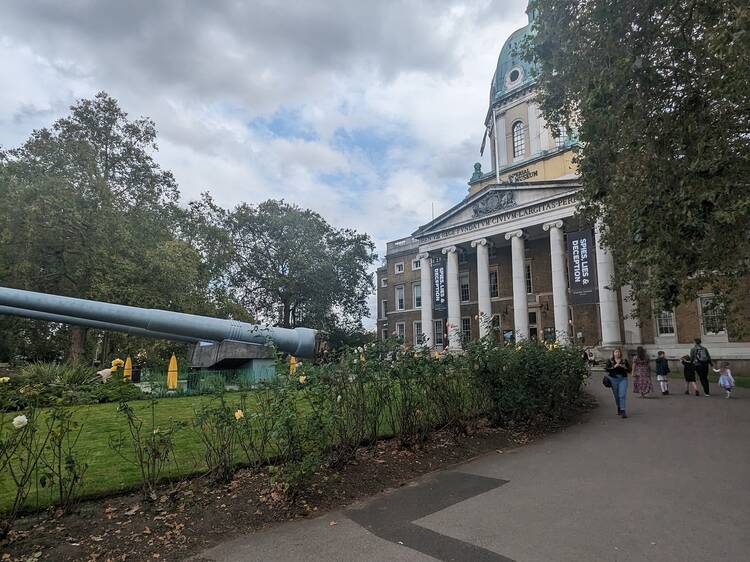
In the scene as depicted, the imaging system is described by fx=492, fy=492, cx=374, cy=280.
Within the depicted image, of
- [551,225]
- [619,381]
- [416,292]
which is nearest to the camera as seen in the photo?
[619,381]

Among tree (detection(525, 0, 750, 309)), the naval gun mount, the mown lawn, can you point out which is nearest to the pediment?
tree (detection(525, 0, 750, 309))

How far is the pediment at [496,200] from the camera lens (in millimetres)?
34875

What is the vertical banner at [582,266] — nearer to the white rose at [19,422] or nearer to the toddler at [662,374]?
the toddler at [662,374]

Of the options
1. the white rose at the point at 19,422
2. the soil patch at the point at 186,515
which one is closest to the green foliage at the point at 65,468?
the soil patch at the point at 186,515

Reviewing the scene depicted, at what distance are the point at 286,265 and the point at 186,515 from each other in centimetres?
3752

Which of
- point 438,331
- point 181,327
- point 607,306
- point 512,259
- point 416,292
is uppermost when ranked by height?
point 512,259

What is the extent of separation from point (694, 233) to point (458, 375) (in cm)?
450

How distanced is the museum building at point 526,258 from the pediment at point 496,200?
8 cm

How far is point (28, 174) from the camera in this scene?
21266 millimetres

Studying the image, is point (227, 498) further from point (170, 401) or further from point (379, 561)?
point (170, 401)

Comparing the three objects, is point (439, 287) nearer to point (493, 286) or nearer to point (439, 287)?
point (439, 287)

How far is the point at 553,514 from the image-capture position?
5.00m

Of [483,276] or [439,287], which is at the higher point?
[483,276]

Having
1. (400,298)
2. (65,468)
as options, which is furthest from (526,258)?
(65,468)
